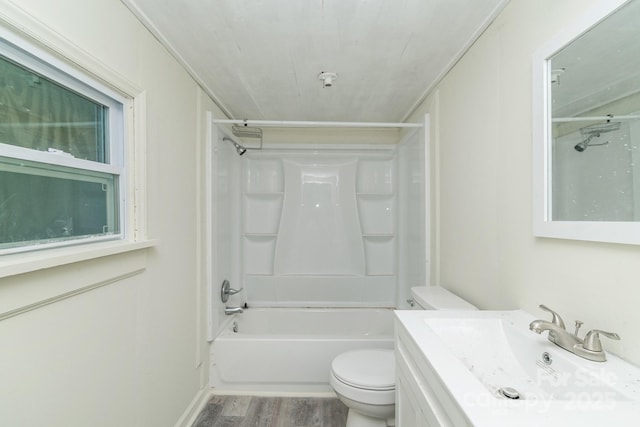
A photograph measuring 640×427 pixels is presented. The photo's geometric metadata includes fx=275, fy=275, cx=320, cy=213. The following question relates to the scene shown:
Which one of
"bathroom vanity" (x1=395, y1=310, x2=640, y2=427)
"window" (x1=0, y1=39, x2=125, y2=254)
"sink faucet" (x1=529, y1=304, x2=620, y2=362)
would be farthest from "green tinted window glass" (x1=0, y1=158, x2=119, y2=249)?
"sink faucet" (x1=529, y1=304, x2=620, y2=362)

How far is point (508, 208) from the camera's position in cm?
116

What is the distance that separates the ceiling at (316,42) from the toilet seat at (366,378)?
1.79 meters

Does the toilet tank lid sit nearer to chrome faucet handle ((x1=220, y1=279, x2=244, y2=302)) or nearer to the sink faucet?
the sink faucet

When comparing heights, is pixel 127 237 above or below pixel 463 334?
above

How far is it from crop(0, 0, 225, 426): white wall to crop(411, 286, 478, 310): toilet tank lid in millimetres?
1404

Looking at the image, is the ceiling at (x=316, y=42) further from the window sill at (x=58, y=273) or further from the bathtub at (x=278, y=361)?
the bathtub at (x=278, y=361)

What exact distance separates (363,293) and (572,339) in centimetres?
221

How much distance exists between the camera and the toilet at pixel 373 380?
145 cm

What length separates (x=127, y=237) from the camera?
1.21 meters

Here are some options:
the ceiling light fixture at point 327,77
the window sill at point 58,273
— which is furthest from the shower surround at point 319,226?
the window sill at point 58,273

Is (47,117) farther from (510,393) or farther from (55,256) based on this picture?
(510,393)

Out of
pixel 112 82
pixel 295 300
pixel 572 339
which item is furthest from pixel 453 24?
pixel 295 300

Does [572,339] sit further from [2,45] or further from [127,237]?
[2,45]

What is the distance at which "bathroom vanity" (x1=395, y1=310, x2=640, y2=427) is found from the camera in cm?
53
